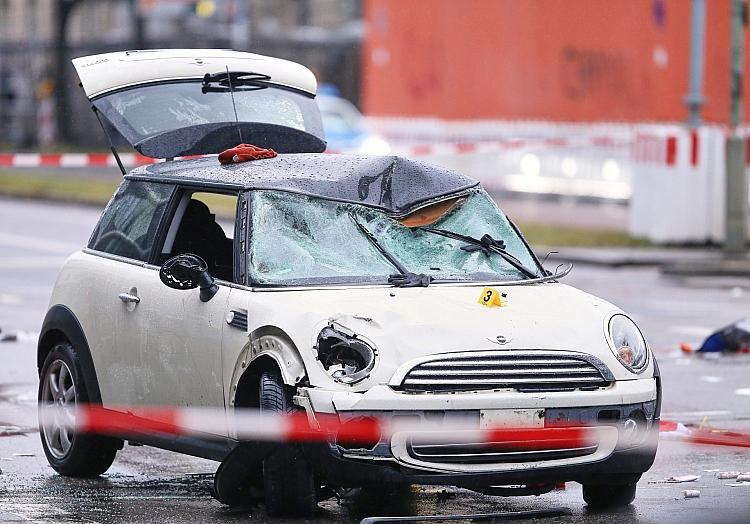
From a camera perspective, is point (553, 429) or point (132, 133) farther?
point (132, 133)

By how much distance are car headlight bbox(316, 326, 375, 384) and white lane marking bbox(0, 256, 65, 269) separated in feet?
44.2

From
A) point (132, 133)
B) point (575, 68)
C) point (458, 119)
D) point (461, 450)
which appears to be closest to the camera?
point (461, 450)

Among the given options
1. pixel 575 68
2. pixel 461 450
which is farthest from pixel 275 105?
pixel 575 68

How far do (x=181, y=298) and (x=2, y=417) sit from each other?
9.33ft

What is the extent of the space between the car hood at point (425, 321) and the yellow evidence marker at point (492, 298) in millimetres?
24

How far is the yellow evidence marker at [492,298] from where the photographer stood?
24.8 feet

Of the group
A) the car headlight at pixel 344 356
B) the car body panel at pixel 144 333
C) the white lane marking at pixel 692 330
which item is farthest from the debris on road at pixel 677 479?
the white lane marking at pixel 692 330

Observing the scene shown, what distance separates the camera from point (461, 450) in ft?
23.2

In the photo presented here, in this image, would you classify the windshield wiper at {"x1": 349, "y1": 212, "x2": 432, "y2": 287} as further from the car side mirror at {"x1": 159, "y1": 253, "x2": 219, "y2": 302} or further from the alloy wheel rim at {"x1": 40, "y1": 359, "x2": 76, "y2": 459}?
the alloy wheel rim at {"x1": 40, "y1": 359, "x2": 76, "y2": 459}

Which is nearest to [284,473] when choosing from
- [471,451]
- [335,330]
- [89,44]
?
[335,330]

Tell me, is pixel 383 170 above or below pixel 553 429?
above

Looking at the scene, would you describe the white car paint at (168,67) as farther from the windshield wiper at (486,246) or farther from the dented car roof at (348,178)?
the windshield wiper at (486,246)

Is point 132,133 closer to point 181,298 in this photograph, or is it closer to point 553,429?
point 181,298

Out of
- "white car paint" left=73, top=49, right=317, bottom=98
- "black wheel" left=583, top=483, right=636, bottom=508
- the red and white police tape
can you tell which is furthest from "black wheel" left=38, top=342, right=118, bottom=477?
"black wheel" left=583, top=483, right=636, bottom=508
